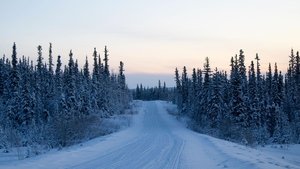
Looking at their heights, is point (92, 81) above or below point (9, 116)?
above

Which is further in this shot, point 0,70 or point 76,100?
point 0,70

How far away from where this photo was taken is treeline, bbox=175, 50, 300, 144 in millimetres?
58291

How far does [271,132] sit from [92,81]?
33088 millimetres

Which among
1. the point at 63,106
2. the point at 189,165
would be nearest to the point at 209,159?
the point at 189,165

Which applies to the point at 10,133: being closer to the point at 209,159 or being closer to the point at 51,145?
the point at 51,145

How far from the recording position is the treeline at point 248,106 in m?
58.3

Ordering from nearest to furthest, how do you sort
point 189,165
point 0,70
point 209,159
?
point 189,165
point 209,159
point 0,70

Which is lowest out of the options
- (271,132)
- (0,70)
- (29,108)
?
(271,132)

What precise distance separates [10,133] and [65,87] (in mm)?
31845

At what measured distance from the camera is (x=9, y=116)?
60156 mm

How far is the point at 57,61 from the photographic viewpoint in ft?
287

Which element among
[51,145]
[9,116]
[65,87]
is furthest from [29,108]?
[51,145]

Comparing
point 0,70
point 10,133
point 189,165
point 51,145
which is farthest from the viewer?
point 0,70

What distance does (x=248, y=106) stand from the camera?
228 feet
